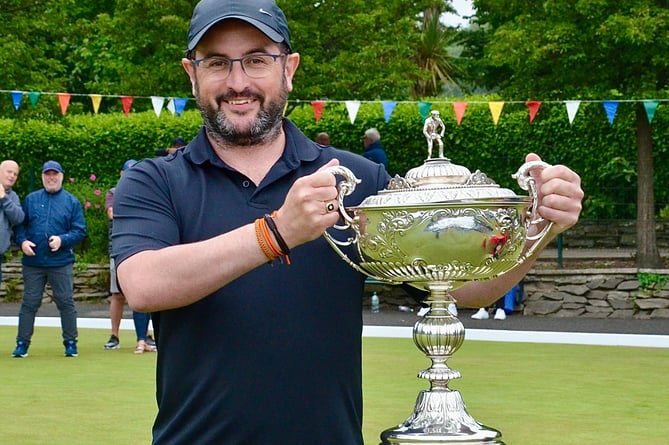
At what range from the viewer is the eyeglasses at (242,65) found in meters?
2.82

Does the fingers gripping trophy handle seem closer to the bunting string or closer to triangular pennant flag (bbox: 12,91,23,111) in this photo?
the bunting string

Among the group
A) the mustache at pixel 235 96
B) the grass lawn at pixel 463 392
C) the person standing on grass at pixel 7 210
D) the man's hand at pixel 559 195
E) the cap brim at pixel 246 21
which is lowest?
the grass lawn at pixel 463 392

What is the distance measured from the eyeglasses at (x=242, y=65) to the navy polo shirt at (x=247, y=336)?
262 millimetres

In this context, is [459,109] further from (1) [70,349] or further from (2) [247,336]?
(2) [247,336]

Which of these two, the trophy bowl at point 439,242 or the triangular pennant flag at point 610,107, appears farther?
the triangular pennant flag at point 610,107

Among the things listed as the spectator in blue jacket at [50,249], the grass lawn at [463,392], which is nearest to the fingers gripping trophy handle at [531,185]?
the grass lawn at [463,392]

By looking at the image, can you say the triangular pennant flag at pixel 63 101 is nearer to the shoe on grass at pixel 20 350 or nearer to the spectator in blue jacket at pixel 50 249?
the spectator in blue jacket at pixel 50 249

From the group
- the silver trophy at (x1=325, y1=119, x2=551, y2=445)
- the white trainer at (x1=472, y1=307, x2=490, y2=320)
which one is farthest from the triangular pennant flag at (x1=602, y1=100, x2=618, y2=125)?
the silver trophy at (x1=325, y1=119, x2=551, y2=445)

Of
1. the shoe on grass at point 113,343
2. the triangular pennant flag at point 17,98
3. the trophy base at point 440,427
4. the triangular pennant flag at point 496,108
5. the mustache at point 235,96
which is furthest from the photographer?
the triangular pennant flag at point 17,98

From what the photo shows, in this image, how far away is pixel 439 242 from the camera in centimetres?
258

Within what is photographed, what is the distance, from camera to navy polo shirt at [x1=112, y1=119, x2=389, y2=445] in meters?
2.77

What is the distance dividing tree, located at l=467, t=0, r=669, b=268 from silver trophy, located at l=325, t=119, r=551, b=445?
13.8 meters

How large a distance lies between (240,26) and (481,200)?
0.72m

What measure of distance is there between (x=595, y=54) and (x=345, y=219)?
15.1m
